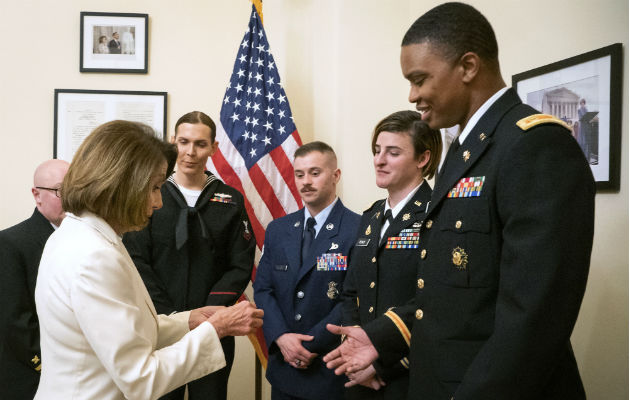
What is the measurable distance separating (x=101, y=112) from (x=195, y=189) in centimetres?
134

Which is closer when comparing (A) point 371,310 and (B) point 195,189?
(A) point 371,310

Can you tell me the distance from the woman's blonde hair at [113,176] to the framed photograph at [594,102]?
143 cm

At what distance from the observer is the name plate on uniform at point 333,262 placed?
239cm

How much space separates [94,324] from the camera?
127cm

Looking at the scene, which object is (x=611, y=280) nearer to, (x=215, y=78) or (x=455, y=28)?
(x=455, y=28)

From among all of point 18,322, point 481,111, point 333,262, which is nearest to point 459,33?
point 481,111

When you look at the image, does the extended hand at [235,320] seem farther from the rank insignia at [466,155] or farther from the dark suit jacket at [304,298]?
the rank insignia at [466,155]

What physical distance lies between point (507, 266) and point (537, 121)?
309 millimetres

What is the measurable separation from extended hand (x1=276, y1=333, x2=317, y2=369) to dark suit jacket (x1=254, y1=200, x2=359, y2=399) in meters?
0.03

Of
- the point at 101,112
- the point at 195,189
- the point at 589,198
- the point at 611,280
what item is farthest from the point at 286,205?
the point at 589,198

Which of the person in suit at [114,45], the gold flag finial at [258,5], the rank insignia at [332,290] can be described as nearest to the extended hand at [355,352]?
the rank insignia at [332,290]

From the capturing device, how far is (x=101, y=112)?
370 centimetres

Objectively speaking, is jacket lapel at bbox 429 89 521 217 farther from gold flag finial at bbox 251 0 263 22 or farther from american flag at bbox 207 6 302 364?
gold flag finial at bbox 251 0 263 22

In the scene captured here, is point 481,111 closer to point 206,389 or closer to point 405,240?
point 405,240
